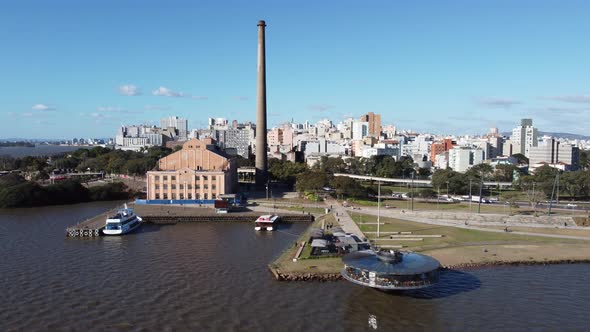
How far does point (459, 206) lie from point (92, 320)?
47.7m

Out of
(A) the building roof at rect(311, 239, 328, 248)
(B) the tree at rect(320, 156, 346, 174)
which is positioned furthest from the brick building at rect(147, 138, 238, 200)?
(B) the tree at rect(320, 156, 346, 174)

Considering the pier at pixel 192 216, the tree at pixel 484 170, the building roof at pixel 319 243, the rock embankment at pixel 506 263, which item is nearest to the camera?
the rock embankment at pixel 506 263

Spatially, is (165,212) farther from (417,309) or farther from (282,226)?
(417,309)

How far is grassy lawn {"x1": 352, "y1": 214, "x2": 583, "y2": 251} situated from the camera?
37.3 m

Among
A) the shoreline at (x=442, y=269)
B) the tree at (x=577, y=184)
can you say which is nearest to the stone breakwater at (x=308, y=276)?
the shoreline at (x=442, y=269)

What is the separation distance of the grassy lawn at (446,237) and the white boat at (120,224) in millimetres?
22446

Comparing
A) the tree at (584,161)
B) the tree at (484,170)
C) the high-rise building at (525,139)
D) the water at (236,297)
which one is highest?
the high-rise building at (525,139)

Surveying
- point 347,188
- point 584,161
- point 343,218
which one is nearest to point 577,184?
point 347,188

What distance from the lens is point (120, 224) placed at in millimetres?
44750

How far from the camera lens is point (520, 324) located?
2348cm

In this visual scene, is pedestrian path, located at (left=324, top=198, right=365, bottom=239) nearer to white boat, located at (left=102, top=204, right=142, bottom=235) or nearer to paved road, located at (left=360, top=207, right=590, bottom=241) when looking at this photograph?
paved road, located at (left=360, top=207, right=590, bottom=241)

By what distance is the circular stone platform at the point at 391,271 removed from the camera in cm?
2547

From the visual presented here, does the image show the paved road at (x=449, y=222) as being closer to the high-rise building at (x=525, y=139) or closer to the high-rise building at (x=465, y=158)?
the high-rise building at (x=465, y=158)

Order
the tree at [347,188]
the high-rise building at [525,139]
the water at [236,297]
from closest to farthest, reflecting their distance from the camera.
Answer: the water at [236,297], the tree at [347,188], the high-rise building at [525,139]
